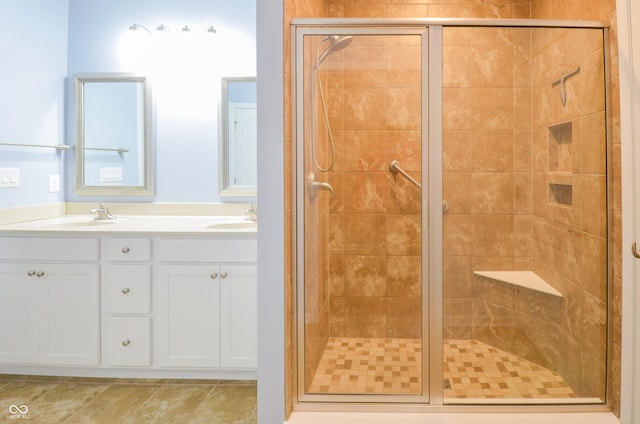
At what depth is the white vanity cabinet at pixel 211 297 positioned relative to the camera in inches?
106

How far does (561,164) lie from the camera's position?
215 centimetres

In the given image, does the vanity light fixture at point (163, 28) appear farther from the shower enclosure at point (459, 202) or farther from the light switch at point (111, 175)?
the shower enclosure at point (459, 202)

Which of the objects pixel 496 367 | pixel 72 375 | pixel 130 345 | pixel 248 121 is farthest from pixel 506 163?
pixel 72 375

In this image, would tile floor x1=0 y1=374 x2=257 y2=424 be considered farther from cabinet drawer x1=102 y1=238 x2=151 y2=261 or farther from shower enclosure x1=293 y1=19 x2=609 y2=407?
cabinet drawer x1=102 y1=238 x2=151 y2=261

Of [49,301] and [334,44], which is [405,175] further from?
[49,301]

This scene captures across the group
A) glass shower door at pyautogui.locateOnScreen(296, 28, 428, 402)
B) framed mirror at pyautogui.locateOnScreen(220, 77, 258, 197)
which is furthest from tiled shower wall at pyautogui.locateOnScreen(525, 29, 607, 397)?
framed mirror at pyautogui.locateOnScreen(220, 77, 258, 197)

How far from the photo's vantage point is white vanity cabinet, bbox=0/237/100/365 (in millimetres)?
2713

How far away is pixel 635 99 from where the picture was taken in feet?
6.30

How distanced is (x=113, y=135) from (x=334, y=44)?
186 centimetres

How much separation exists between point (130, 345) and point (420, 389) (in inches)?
61.5

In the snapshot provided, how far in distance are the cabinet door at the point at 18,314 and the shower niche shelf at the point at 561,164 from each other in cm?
267

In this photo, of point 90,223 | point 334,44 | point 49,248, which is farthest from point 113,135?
point 334,44

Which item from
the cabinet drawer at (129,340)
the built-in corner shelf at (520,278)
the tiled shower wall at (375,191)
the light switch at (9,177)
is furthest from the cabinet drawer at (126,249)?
the built-in corner shelf at (520,278)

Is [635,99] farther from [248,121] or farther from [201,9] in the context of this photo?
[201,9]
